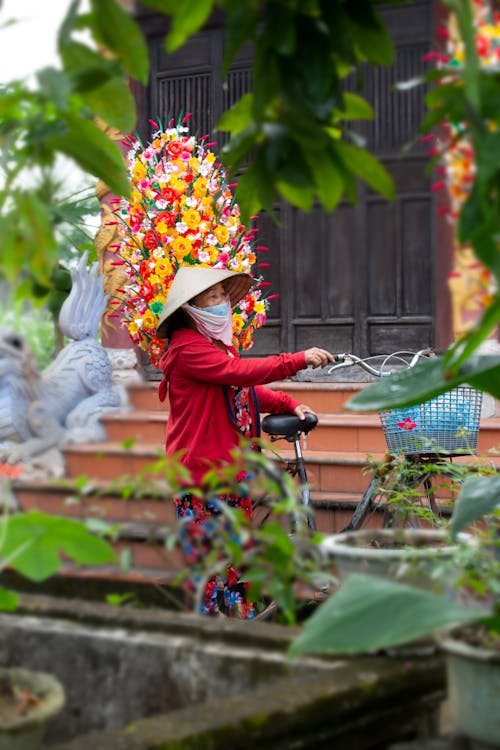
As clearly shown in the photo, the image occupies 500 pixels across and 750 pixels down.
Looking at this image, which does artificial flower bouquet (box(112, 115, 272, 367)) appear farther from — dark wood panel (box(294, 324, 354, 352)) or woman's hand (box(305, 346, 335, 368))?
dark wood panel (box(294, 324, 354, 352))

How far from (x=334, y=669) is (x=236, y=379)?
188 centimetres

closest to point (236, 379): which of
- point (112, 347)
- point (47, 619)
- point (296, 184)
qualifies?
point (47, 619)

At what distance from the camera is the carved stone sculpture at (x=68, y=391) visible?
5.83 m

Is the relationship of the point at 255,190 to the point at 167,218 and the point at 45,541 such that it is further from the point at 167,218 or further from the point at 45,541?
the point at 167,218

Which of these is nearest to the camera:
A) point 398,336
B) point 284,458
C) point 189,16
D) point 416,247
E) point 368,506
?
point 189,16

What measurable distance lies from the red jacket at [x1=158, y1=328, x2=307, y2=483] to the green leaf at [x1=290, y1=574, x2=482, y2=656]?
6.47 feet

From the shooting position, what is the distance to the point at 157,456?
4.75 metres

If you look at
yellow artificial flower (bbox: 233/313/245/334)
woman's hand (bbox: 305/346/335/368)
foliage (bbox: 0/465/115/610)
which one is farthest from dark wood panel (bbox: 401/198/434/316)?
foliage (bbox: 0/465/115/610)

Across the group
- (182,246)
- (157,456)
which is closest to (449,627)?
(182,246)

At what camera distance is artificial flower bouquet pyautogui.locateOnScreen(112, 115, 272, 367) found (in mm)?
3822

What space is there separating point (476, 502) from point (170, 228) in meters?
2.13

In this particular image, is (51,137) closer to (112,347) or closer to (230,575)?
(230,575)

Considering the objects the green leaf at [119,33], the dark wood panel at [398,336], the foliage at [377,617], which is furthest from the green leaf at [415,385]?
the dark wood panel at [398,336]

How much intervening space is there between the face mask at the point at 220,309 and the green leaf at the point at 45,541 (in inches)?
79.1
